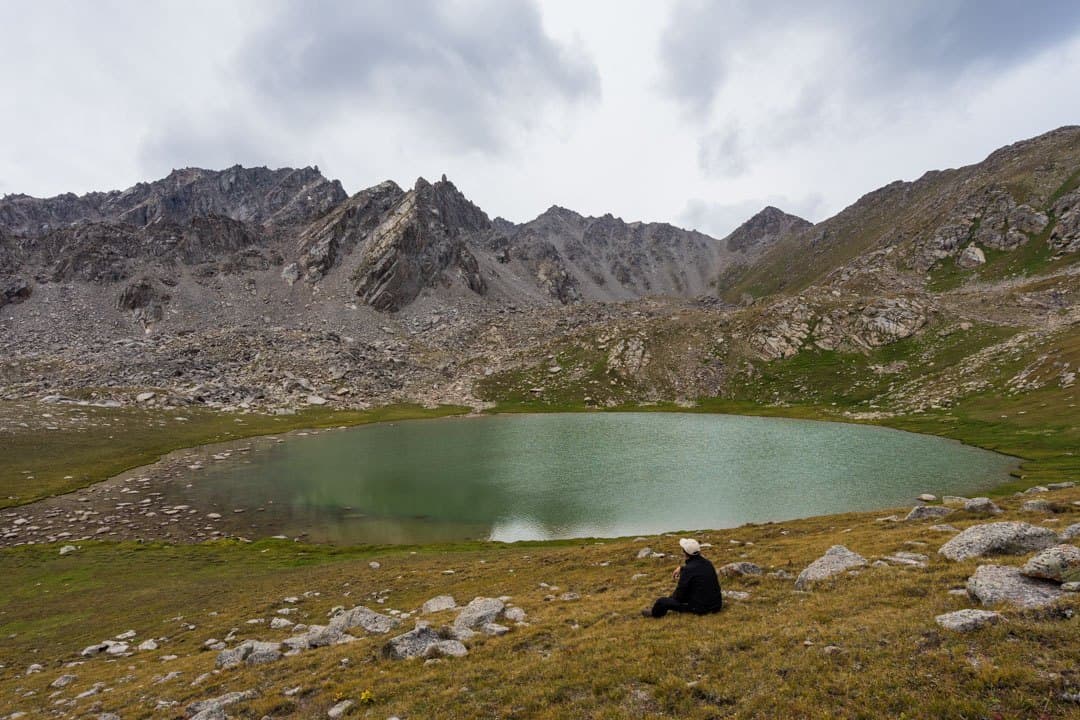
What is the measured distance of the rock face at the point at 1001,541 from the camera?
16328 millimetres

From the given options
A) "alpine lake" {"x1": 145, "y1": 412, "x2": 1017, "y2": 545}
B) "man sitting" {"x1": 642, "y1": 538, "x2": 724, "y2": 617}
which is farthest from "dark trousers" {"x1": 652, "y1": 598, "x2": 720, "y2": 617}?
"alpine lake" {"x1": 145, "y1": 412, "x2": 1017, "y2": 545}

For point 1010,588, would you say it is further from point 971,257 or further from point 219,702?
point 971,257

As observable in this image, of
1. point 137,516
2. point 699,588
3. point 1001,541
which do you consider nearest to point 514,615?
point 699,588

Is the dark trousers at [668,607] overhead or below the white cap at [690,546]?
below

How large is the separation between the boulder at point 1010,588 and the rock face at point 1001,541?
168 inches

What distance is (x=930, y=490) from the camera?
48.9 meters

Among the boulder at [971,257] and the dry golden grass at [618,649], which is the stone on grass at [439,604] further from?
the boulder at [971,257]

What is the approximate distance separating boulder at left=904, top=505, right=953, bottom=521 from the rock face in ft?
33.0

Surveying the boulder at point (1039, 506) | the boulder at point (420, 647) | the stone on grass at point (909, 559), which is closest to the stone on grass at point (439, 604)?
the boulder at point (420, 647)

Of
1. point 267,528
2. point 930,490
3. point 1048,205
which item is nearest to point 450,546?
point 267,528

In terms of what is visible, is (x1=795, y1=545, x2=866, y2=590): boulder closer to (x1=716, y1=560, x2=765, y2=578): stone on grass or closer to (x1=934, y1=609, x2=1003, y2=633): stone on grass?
(x1=716, y1=560, x2=765, y2=578): stone on grass

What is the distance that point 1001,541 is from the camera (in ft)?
55.3

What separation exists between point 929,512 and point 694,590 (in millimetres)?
20406

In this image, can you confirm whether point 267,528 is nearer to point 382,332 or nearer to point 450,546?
point 450,546
